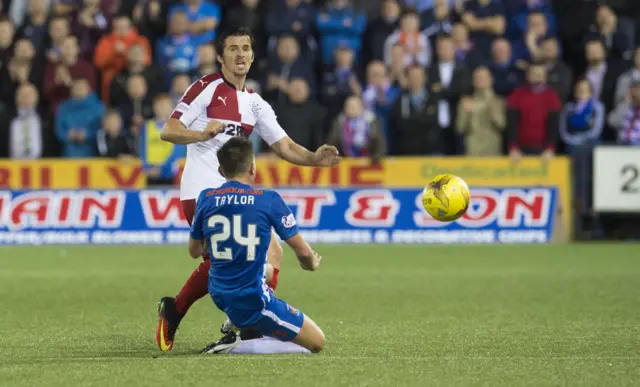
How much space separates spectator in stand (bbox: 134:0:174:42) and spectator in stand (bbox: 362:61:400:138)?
12.0ft

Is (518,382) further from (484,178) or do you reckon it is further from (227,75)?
(484,178)

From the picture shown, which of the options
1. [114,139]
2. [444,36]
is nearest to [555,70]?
[444,36]

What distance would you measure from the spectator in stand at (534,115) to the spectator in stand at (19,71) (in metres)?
7.46

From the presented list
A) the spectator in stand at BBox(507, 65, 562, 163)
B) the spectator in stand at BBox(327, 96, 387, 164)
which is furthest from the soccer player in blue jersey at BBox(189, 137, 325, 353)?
the spectator in stand at BBox(507, 65, 562, 163)

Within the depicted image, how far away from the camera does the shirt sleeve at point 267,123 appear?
8.34 meters

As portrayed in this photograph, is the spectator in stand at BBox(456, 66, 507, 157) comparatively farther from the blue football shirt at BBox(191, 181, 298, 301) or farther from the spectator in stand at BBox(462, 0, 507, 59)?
the blue football shirt at BBox(191, 181, 298, 301)

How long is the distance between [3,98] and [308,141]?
5096mm

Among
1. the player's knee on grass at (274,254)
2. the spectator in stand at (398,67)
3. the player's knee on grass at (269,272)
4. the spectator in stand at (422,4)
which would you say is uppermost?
the spectator in stand at (422,4)

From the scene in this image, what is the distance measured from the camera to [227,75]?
26.9 ft

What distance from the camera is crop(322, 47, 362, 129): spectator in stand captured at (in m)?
18.2

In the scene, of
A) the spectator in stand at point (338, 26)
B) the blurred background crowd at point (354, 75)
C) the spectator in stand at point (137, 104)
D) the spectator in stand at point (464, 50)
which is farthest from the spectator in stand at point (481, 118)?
the spectator in stand at point (137, 104)

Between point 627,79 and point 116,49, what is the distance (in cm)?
782

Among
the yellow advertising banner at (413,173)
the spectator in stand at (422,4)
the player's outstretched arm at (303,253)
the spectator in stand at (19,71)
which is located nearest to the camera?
the player's outstretched arm at (303,253)

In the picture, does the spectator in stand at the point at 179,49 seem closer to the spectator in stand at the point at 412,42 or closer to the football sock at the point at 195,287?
the spectator in stand at the point at 412,42
